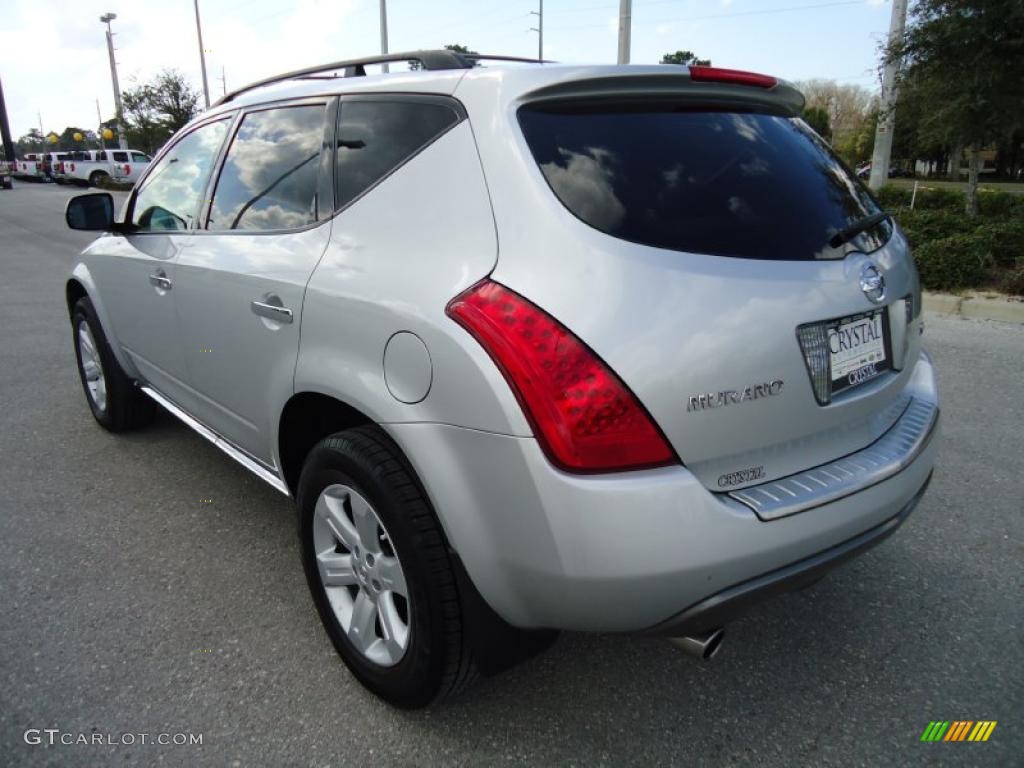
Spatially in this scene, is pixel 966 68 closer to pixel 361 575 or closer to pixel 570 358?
pixel 570 358

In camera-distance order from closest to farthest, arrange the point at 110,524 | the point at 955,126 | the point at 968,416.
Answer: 1. the point at 110,524
2. the point at 968,416
3. the point at 955,126

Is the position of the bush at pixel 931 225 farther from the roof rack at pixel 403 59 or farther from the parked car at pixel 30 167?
the parked car at pixel 30 167

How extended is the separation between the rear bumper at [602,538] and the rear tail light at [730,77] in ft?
3.64

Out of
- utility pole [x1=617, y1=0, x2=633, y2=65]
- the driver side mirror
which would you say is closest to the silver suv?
the driver side mirror

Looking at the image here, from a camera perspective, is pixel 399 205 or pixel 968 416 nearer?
pixel 399 205

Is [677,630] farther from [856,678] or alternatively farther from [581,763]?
[856,678]

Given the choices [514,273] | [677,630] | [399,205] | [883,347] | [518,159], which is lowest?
[677,630]

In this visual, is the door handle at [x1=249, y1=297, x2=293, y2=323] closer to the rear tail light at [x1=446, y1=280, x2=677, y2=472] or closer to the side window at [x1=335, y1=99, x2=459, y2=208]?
the side window at [x1=335, y1=99, x2=459, y2=208]

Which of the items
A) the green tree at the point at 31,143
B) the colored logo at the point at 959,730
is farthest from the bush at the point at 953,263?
the green tree at the point at 31,143

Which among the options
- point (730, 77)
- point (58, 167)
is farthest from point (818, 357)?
point (58, 167)

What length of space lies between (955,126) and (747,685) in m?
10.1

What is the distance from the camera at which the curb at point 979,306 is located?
689 centimetres

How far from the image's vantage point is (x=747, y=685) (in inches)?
86.7

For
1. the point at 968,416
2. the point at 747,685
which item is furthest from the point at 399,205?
the point at 968,416
